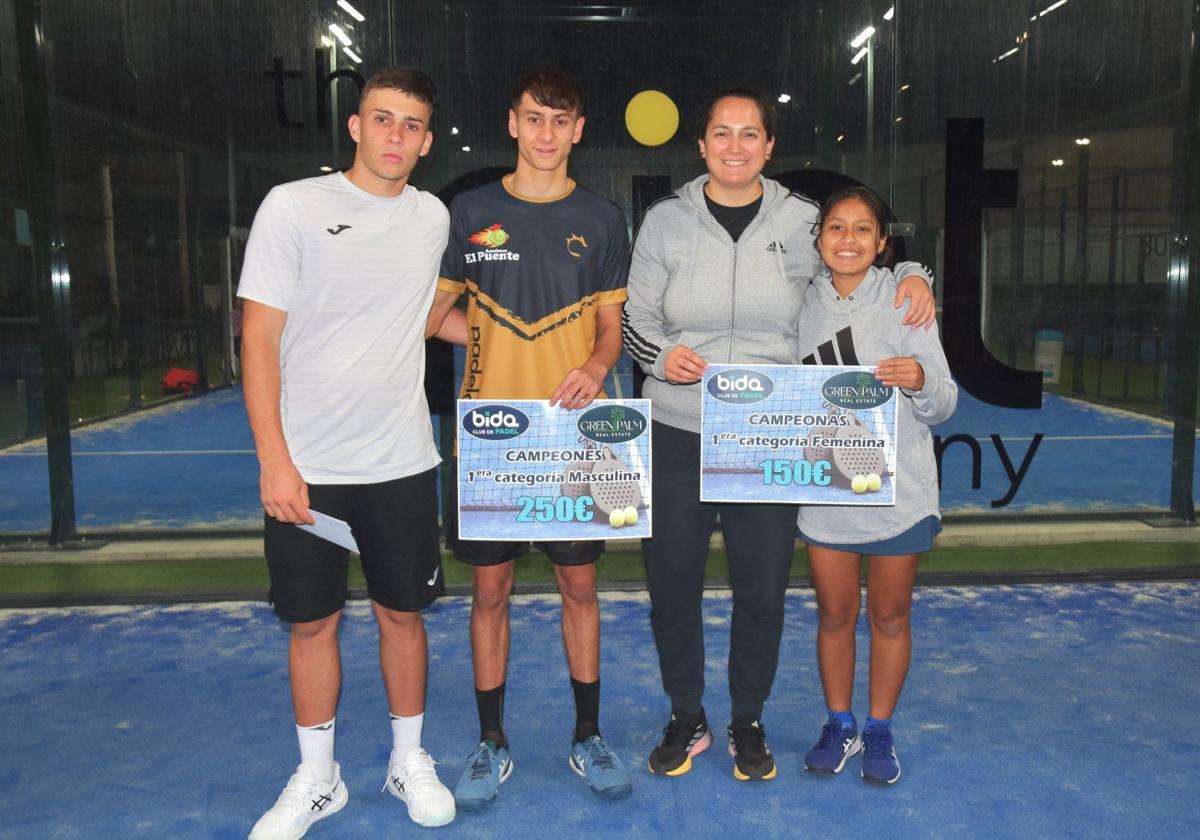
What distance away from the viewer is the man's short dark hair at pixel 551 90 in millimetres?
2389

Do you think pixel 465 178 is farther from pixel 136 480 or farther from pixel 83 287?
pixel 136 480

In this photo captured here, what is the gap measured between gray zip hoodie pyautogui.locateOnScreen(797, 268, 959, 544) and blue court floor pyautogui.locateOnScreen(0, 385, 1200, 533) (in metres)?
2.67

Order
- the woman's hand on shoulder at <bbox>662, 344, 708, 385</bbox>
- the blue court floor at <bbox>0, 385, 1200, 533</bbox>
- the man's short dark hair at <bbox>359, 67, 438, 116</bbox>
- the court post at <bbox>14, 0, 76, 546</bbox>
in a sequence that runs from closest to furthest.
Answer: the man's short dark hair at <bbox>359, 67, 438, 116</bbox>, the woman's hand on shoulder at <bbox>662, 344, 708, 385</bbox>, the court post at <bbox>14, 0, 76, 546</bbox>, the blue court floor at <bbox>0, 385, 1200, 533</bbox>

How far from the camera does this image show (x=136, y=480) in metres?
5.95

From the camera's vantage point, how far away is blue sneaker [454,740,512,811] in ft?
8.25

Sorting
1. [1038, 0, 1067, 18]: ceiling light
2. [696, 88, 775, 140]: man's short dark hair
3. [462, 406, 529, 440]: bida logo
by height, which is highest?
[1038, 0, 1067, 18]: ceiling light

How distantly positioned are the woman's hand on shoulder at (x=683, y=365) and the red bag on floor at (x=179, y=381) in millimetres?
3604

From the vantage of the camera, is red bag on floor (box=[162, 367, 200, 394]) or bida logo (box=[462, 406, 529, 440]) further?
red bag on floor (box=[162, 367, 200, 394])

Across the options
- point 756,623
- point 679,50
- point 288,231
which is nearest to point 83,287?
point 679,50

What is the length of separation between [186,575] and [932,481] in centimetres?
333

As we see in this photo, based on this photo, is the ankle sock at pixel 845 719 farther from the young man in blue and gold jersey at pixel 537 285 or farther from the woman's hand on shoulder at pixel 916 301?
the woman's hand on shoulder at pixel 916 301

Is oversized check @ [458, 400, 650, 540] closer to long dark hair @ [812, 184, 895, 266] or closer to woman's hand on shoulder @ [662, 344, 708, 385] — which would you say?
woman's hand on shoulder @ [662, 344, 708, 385]

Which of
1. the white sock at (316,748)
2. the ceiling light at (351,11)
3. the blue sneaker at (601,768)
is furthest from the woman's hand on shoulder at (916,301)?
the ceiling light at (351,11)

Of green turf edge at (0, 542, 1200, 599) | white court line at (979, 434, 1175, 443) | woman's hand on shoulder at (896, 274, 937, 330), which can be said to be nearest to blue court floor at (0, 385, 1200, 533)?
white court line at (979, 434, 1175, 443)
